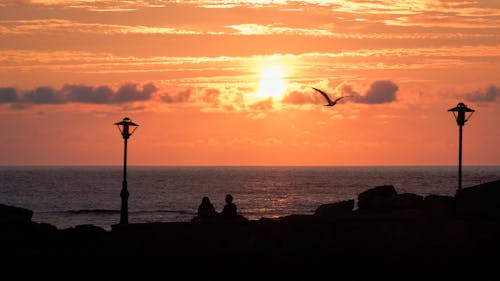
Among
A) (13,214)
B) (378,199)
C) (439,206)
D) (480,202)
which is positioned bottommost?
(13,214)

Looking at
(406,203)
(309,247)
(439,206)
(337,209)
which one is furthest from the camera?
(337,209)

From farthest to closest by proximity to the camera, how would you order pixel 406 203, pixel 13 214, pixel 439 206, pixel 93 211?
pixel 93 211
pixel 13 214
pixel 406 203
pixel 439 206

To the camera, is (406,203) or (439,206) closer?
(439,206)

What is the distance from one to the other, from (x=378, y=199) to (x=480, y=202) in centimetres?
863

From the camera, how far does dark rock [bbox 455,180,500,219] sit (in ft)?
81.0

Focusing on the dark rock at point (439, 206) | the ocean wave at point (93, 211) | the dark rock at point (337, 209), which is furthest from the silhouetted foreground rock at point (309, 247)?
the ocean wave at point (93, 211)

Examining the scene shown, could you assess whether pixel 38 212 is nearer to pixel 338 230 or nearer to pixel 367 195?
pixel 367 195

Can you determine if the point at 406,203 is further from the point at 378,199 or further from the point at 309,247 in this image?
the point at 309,247

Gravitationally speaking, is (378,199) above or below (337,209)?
above

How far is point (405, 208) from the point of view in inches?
1273

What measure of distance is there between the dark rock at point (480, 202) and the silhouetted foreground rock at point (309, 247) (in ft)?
0.09

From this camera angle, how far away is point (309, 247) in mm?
24094

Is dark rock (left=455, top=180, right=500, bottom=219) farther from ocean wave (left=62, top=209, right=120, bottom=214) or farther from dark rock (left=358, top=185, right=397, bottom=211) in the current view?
ocean wave (left=62, top=209, right=120, bottom=214)

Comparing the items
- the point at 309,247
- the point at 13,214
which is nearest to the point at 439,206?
the point at 309,247
